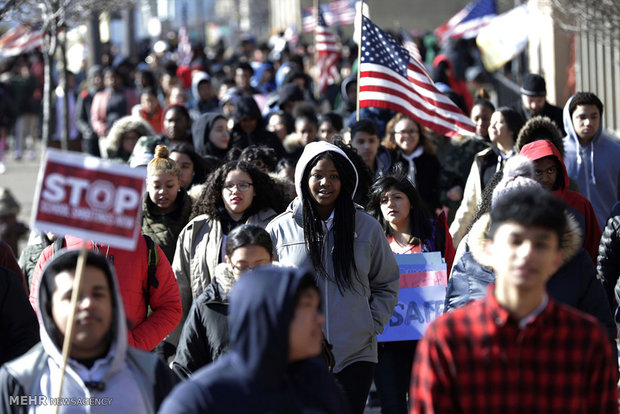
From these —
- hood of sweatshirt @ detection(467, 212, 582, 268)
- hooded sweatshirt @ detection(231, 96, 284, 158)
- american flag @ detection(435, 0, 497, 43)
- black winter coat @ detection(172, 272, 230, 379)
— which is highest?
american flag @ detection(435, 0, 497, 43)

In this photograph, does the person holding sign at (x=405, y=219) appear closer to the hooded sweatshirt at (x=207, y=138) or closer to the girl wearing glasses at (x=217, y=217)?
the girl wearing glasses at (x=217, y=217)

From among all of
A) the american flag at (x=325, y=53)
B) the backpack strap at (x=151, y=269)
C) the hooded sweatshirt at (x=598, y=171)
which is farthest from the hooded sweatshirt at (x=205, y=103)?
the backpack strap at (x=151, y=269)

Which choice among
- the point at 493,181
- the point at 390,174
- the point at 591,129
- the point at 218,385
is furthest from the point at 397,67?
the point at 218,385

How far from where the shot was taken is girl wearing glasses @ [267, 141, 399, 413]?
597 cm

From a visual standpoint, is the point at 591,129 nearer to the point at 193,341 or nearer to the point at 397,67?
the point at 397,67

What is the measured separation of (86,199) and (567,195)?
354cm

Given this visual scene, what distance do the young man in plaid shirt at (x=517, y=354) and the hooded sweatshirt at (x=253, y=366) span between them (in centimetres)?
45

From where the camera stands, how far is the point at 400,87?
32.2 feet

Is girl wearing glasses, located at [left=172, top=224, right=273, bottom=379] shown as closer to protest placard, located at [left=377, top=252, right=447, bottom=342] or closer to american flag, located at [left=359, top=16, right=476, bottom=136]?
protest placard, located at [left=377, top=252, right=447, bottom=342]

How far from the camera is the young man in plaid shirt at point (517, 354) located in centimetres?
353

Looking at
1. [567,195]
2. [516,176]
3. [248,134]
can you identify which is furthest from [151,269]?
[248,134]

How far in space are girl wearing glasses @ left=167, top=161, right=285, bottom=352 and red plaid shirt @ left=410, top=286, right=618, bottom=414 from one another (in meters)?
3.22

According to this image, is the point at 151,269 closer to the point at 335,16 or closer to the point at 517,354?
the point at 517,354

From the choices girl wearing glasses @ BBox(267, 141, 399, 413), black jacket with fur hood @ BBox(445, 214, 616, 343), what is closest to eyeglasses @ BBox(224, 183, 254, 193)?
girl wearing glasses @ BBox(267, 141, 399, 413)
